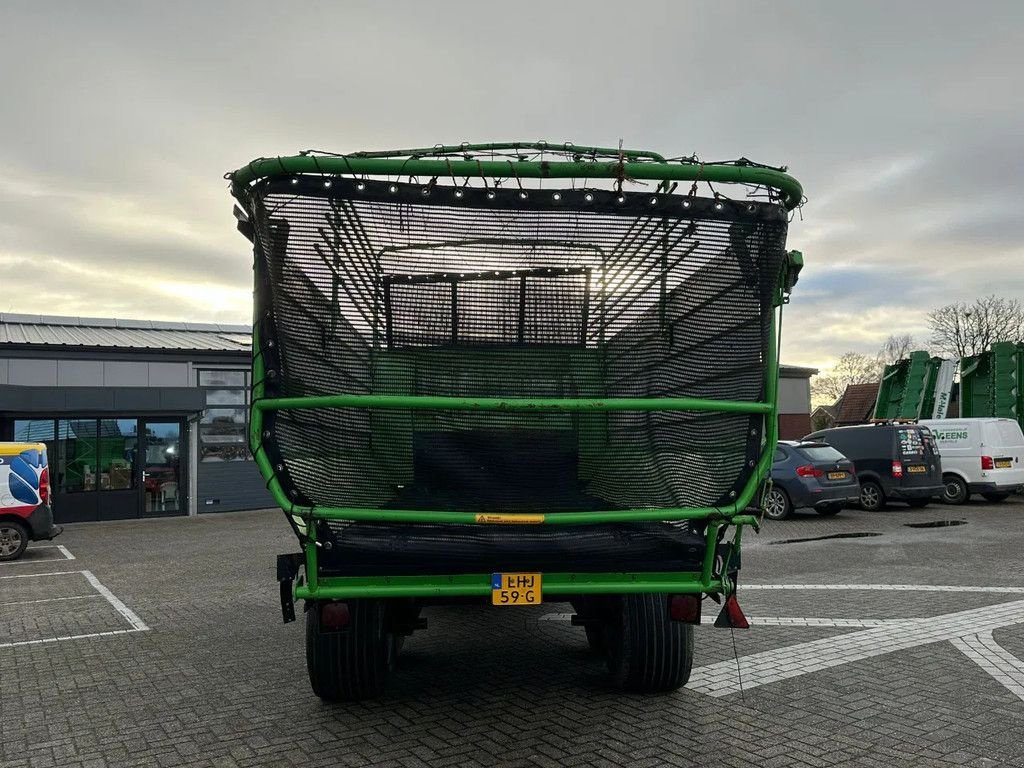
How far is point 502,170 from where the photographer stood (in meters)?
3.73

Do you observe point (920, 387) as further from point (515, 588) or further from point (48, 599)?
point (515, 588)

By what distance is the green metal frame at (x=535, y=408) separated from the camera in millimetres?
3717

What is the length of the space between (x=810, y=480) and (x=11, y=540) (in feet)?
45.4

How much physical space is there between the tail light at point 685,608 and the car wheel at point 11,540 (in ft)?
40.6

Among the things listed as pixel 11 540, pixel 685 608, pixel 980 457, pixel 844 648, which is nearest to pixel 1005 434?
pixel 980 457

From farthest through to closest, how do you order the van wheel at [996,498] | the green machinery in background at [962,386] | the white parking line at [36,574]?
the green machinery in background at [962,386] < the van wheel at [996,498] < the white parking line at [36,574]

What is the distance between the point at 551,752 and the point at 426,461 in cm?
163

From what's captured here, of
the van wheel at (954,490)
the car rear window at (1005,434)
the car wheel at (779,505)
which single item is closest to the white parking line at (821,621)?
the car wheel at (779,505)

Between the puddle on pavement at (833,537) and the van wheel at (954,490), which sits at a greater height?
the van wheel at (954,490)

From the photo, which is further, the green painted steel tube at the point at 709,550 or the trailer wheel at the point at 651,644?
the trailer wheel at the point at 651,644

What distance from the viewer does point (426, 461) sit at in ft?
13.1

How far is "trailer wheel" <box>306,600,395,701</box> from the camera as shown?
469 centimetres

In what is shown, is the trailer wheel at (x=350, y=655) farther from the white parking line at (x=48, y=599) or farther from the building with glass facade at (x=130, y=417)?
the building with glass facade at (x=130, y=417)

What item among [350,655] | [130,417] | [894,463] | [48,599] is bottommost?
[48,599]
